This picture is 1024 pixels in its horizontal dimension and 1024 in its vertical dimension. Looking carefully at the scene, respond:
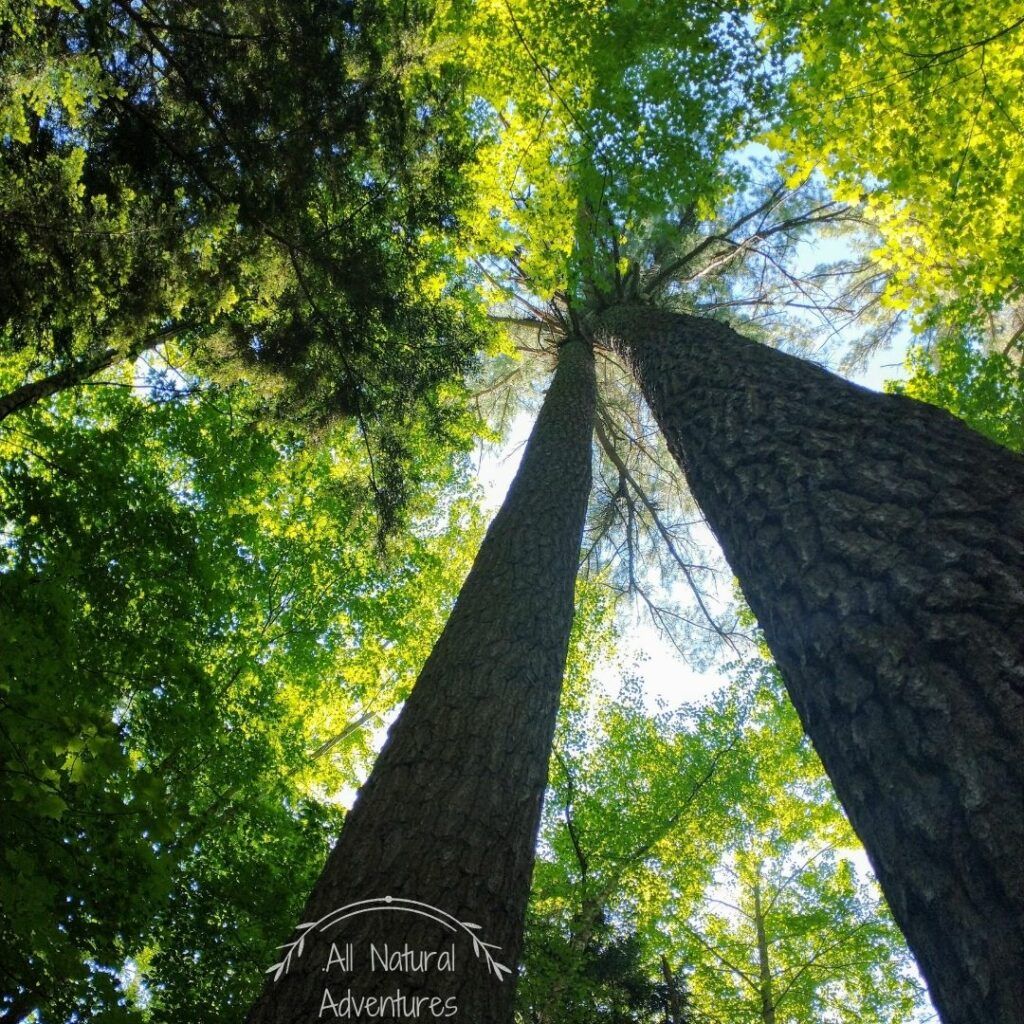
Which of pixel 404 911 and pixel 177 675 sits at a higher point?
pixel 177 675

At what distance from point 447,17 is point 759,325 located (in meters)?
7.65

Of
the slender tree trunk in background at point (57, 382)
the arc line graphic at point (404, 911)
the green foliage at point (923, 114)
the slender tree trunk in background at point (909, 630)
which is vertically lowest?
the arc line graphic at point (404, 911)

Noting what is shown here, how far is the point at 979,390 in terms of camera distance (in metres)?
7.66

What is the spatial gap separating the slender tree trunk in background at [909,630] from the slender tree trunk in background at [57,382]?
4.80m

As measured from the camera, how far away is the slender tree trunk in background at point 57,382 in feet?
17.4

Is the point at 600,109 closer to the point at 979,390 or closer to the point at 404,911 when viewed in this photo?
the point at 979,390

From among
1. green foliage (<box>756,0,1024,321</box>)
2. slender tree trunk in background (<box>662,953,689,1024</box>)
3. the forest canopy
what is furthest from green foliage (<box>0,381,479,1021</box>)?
green foliage (<box>756,0,1024,321</box>)

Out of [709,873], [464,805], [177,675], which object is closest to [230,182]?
[177,675]

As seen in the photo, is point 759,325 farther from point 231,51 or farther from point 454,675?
point 454,675

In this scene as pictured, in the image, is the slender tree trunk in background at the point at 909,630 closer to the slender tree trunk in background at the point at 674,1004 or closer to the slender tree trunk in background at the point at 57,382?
the slender tree trunk in background at the point at 57,382

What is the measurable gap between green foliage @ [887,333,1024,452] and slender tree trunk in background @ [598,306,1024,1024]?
5.23 m

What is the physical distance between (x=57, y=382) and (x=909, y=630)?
6.32 meters

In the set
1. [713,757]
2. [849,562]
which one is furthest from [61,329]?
[713,757]

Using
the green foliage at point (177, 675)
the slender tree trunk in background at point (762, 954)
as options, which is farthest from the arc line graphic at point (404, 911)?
the slender tree trunk in background at point (762, 954)
